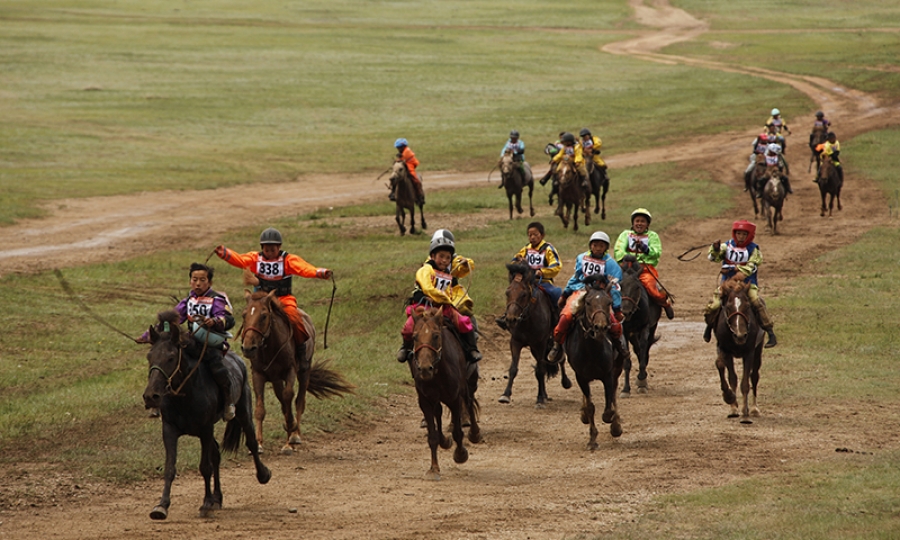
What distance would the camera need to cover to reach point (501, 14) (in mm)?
111562

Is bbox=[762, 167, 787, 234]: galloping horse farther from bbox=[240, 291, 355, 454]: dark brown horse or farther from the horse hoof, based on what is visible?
→ the horse hoof

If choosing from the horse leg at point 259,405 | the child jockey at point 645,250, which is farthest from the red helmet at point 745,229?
the horse leg at point 259,405

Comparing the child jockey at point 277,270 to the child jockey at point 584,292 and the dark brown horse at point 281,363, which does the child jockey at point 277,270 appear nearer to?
the dark brown horse at point 281,363

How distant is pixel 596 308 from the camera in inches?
588

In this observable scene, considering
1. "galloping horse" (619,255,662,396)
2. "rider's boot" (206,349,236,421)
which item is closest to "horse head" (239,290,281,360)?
"rider's boot" (206,349,236,421)

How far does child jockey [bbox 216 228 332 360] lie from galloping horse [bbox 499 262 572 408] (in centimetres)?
324

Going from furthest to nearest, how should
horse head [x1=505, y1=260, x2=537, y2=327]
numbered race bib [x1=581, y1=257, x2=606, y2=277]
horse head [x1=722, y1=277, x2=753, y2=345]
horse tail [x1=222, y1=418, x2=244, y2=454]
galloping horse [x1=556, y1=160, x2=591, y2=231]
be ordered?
galloping horse [x1=556, y1=160, x2=591, y2=231]
horse head [x1=505, y1=260, x2=537, y2=327]
numbered race bib [x1=581, y1=257, x2=606, y2=277]
horse head [x1=722, y1=277, x2=753, y2=345]
horse tail [x1=222, y1=418, x2=244, y2=454]

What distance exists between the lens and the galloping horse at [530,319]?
17.7 m

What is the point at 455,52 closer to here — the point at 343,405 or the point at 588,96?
the point at 588,96

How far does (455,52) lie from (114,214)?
166 feet

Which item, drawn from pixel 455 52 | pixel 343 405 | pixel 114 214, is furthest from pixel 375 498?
pixel 455 52

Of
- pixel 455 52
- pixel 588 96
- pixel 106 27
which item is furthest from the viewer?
pixel 106 27

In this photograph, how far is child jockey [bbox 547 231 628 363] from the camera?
51.3 feet

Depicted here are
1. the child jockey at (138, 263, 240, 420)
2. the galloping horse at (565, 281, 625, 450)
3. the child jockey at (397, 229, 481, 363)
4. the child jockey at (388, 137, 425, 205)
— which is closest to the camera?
the child jockey at (138, 263, 240, 420)
